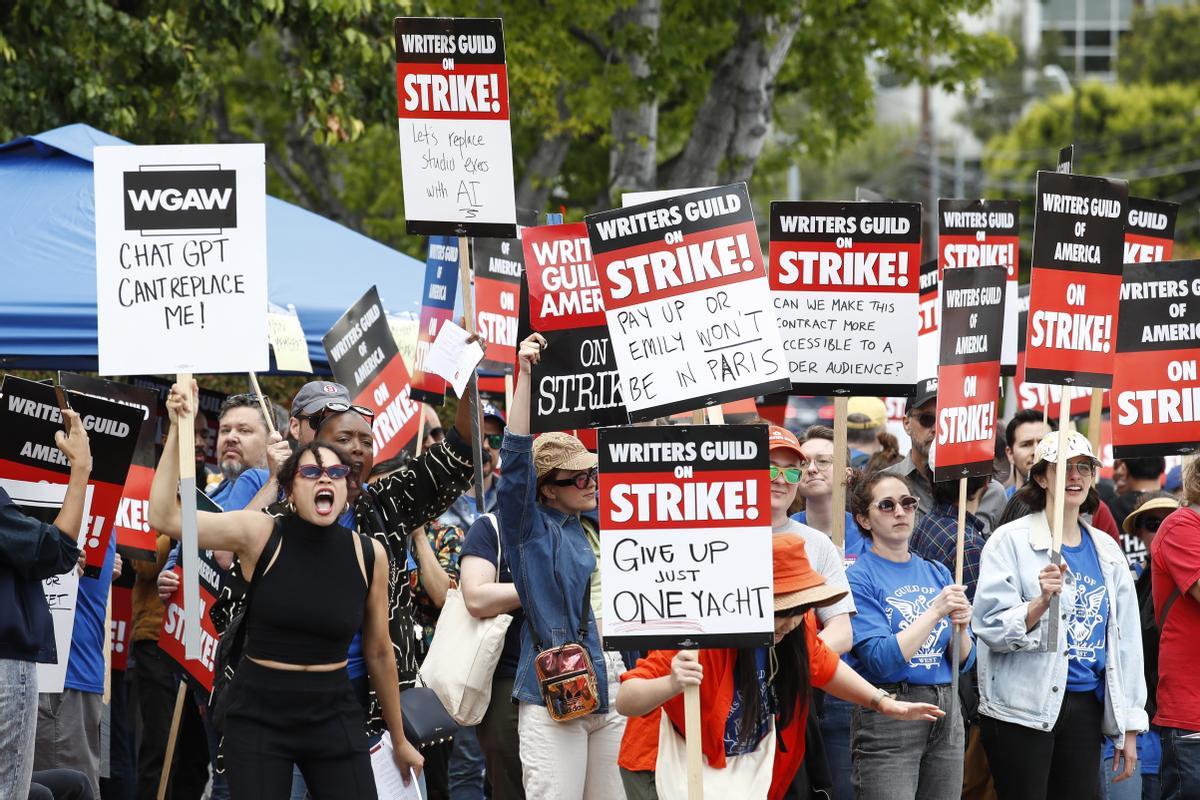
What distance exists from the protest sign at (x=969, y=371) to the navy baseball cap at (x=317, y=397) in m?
2.65

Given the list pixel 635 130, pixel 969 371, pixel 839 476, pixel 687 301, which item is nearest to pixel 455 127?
pixel 687 301

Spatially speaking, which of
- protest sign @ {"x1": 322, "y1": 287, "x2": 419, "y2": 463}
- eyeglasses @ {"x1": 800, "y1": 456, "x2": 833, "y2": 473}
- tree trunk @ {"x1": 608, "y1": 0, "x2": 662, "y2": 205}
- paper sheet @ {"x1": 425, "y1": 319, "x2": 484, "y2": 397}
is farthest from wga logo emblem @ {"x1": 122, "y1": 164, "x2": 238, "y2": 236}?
tree trunk @ {"x1": 608, "y1": 0, "x2": 662, "y2": 205}

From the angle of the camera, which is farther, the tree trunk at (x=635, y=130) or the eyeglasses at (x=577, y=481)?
the tree trunk at (x=635, y=130)

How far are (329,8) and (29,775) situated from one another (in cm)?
886

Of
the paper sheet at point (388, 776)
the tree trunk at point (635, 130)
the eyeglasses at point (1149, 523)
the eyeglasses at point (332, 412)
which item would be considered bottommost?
the paper sheet at point (388, 776)

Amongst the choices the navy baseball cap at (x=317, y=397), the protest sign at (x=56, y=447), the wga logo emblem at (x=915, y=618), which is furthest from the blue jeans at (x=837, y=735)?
the protest sign at (x=56, y=447)

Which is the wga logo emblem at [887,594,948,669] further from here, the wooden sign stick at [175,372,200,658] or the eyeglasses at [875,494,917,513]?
the wooden sign stick at [175,372,200,658]

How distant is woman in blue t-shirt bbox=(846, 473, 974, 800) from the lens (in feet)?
21.5

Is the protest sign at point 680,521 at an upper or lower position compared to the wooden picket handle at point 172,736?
upper

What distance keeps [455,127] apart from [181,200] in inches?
67.3

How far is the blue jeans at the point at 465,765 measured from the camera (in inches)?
345

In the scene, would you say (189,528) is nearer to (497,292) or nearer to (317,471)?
(317,471)

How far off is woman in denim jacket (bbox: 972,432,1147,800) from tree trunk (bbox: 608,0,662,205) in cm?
985

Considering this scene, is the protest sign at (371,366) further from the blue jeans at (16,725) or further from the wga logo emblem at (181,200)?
the blue jeans at (16,725)
